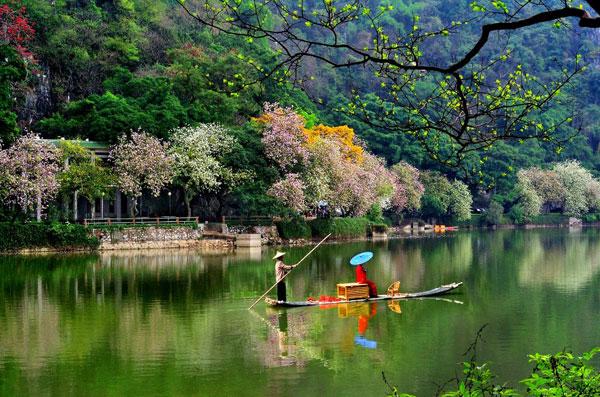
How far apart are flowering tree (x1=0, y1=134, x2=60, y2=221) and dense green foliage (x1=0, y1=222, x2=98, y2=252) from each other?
1.35 meters

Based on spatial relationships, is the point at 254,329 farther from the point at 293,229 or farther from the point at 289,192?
the point at 293,229

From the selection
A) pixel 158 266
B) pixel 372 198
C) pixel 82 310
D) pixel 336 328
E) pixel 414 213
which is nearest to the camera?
pixel 336 328

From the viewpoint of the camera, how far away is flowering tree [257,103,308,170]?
159 feet

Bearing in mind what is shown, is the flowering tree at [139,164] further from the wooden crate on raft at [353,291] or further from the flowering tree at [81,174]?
the wooden crate on raft at [353,291]

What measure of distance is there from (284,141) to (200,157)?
5640mm

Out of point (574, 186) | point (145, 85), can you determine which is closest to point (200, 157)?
point (145, 85)

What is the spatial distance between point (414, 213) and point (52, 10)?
36536 mm

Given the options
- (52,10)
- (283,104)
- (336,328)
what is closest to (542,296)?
(336,328)

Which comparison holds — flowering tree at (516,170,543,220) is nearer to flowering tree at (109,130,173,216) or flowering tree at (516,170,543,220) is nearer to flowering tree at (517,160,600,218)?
flowering tree at (517,160,600,218)

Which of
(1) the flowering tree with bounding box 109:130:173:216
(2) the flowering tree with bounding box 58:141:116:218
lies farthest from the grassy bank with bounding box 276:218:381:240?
(2) the flowering tree with bounding box 58:141:116:218

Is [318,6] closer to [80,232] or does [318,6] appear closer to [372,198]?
[372,198]

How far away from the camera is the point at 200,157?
4584 centimetres

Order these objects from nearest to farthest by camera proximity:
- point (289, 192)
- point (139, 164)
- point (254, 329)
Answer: point (254, 329) < point (139, 164) < point (289, 192)

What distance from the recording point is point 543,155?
301 ft
